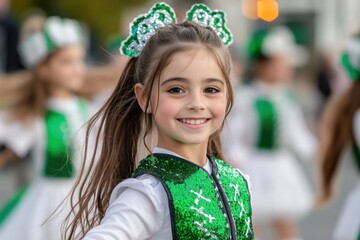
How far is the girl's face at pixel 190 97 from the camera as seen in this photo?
3.74 metres

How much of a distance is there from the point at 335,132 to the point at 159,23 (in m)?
2.96

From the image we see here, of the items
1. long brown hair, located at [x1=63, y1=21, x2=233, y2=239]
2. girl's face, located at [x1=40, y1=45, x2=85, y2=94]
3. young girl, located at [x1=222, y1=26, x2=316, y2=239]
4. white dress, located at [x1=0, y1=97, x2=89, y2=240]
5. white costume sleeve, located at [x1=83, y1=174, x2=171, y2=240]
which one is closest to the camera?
white costume sleeve, located at [x1=83, y1=174, x2=171, y2=240]

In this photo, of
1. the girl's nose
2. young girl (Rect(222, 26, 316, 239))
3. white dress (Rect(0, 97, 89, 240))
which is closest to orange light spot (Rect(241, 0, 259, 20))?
young girl (Rect(222, 26, 316, 239))

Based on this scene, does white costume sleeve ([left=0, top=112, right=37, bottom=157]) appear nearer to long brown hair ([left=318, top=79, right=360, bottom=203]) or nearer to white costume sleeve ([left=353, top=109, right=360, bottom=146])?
long brown hair ([left=318, top=79, right=360, bottom=203])

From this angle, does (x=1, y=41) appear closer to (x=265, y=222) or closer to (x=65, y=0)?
(x=265, y=222)

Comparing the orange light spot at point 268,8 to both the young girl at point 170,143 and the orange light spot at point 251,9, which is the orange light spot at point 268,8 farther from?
the orange light spot at point 251,9

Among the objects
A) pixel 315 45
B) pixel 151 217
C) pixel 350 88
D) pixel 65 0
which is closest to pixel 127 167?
pixel 151 217

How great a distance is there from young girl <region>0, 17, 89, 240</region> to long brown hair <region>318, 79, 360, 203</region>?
5.25 ft

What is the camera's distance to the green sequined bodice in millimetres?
3729

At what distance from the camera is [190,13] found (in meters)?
4.06

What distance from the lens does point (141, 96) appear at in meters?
3.90

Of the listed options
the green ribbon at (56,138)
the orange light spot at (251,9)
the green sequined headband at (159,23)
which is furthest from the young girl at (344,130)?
the orange light spot at (251,9)

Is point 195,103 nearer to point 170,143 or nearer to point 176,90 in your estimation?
point 176,90

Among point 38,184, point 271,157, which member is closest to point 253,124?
point 271,157
